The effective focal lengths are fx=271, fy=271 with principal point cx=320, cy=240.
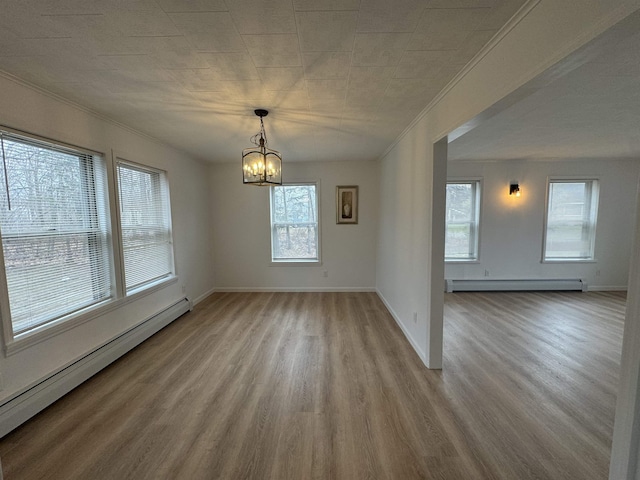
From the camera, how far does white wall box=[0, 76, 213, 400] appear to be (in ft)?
6.39

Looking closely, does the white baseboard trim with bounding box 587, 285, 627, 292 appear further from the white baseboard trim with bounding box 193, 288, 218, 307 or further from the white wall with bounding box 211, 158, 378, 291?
the white baseboard trim with bounding box 193, 288, 218, 307

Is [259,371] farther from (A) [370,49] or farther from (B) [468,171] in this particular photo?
(B) [468,171]

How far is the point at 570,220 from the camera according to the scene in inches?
202

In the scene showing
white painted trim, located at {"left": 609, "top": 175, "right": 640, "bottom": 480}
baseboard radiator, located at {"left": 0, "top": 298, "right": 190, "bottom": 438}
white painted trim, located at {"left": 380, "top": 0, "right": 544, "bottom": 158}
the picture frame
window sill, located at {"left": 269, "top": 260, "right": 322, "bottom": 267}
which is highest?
white painted trim, located at {"left": 380, "top": 0, "right": 544, "bottom": 158}

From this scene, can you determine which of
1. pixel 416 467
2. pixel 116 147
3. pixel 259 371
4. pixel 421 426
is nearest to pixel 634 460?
pixel 416 467

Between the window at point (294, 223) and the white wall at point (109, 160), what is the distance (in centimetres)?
130

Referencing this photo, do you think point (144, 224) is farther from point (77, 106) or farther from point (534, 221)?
point (534, 221)

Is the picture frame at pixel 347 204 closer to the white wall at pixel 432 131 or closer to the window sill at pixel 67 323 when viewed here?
the white wall at pixel 432 131

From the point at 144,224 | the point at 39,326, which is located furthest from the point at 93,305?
the point at 144,224

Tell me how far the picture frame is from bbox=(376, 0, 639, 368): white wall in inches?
21.0

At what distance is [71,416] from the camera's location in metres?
2.00

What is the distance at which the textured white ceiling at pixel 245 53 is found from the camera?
1324mm

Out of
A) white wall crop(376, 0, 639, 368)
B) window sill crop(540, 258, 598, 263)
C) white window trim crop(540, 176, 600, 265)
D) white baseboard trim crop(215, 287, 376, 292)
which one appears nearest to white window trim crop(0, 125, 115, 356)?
white baseboard trim crop(215, 287, 376, 292)

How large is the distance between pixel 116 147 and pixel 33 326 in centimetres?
182
